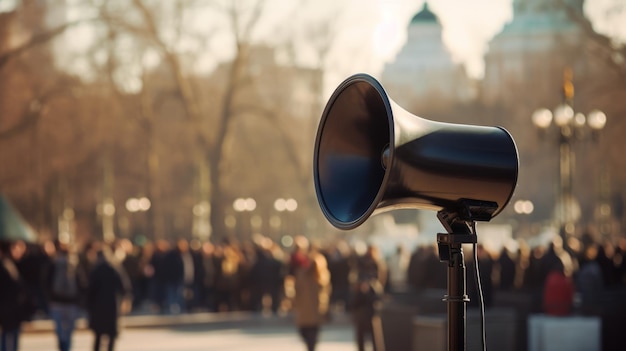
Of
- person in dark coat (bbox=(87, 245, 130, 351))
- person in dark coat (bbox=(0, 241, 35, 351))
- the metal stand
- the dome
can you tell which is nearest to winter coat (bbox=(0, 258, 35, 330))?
person in dark coat (bbox=(0, 241, 35, 351))

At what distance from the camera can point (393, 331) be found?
16391 mm

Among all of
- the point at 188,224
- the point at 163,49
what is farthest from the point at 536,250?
the point at 188,224

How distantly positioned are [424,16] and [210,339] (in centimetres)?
12501

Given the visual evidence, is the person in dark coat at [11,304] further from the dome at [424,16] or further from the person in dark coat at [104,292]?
the dome at [424,16]

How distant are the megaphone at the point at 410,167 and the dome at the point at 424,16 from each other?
458 ft

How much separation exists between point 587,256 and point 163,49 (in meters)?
19.0

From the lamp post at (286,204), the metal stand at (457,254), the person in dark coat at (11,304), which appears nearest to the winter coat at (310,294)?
the person in dark coat at (11,304)

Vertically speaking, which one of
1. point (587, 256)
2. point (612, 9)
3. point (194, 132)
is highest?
point (612, 9)

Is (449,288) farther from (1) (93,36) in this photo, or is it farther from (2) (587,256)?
(1) (93,36)

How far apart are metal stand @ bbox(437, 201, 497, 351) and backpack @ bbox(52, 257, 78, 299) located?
38.2 feet

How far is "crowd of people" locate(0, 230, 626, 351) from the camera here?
50.4ft

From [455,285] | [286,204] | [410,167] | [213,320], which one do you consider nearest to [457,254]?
[455,285]

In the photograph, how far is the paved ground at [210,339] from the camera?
20.3 m

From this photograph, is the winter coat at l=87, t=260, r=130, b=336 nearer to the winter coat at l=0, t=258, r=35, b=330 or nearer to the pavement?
the winter coat at l=0, t=258, r=35, b=330
